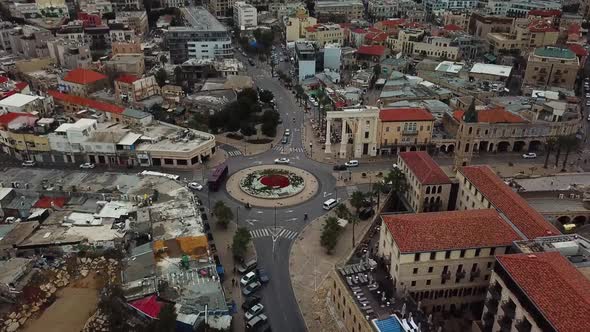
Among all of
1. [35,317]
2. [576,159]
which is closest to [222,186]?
[35,317]

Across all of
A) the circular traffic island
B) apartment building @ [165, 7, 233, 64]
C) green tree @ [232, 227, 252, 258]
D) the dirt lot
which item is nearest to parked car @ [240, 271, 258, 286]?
green tree @ [232, 227, 252, 258]

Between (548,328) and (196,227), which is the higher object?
(548,328)

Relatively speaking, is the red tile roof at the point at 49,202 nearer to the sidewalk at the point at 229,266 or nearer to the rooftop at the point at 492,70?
the sidewalk at the point at 229,266

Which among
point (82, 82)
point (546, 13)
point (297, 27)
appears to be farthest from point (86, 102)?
point (546, 13)

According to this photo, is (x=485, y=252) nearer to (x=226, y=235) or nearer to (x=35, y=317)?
(x=226, y=235)

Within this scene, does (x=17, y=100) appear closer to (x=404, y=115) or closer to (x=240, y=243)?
(x=240, y=243)
